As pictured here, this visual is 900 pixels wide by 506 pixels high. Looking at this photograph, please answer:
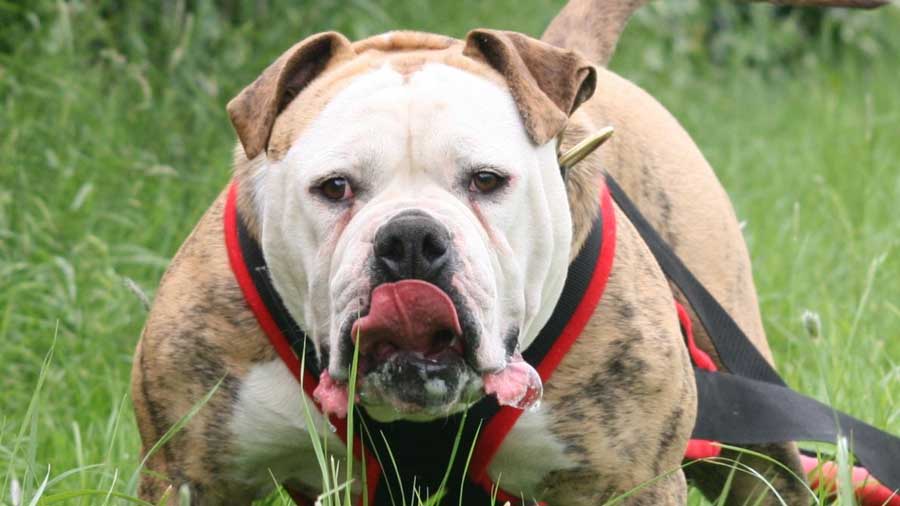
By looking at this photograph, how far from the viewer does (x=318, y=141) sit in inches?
117

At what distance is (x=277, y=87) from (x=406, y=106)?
271mm

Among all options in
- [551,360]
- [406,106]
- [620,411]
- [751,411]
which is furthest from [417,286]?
[751,411]

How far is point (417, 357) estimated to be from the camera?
9.11 feet

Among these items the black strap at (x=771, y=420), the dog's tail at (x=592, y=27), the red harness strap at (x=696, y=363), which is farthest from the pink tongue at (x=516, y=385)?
the dog's tail at (x=592, y=27)

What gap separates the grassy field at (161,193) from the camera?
Answer: 4.31 m

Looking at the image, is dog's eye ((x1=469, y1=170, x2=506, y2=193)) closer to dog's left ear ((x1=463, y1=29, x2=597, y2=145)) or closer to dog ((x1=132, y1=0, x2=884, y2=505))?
dog ((x1=132, y1=0, x2=884, y2=505))

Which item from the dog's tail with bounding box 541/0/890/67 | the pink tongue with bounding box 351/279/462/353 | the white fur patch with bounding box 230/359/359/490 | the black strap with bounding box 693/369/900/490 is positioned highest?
the dog's tail with bounding box 541/0/890/67

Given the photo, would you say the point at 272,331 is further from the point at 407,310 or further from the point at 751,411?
the point at 751,411

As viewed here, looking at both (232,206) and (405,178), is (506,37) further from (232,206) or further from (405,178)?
(232,206)

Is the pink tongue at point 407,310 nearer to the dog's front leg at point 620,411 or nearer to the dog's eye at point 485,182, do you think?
the dog's eye at point 485,182

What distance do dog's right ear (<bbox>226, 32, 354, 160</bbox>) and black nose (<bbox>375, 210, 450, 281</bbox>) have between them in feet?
1.43

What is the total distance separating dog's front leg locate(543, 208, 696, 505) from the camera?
124 inches

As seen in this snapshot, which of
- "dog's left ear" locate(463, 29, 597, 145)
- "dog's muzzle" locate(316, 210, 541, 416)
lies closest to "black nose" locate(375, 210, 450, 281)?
"dog's muzzle" locate(316, 210, 541, 416)

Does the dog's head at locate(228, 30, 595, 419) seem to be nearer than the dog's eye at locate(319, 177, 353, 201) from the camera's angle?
Yes
